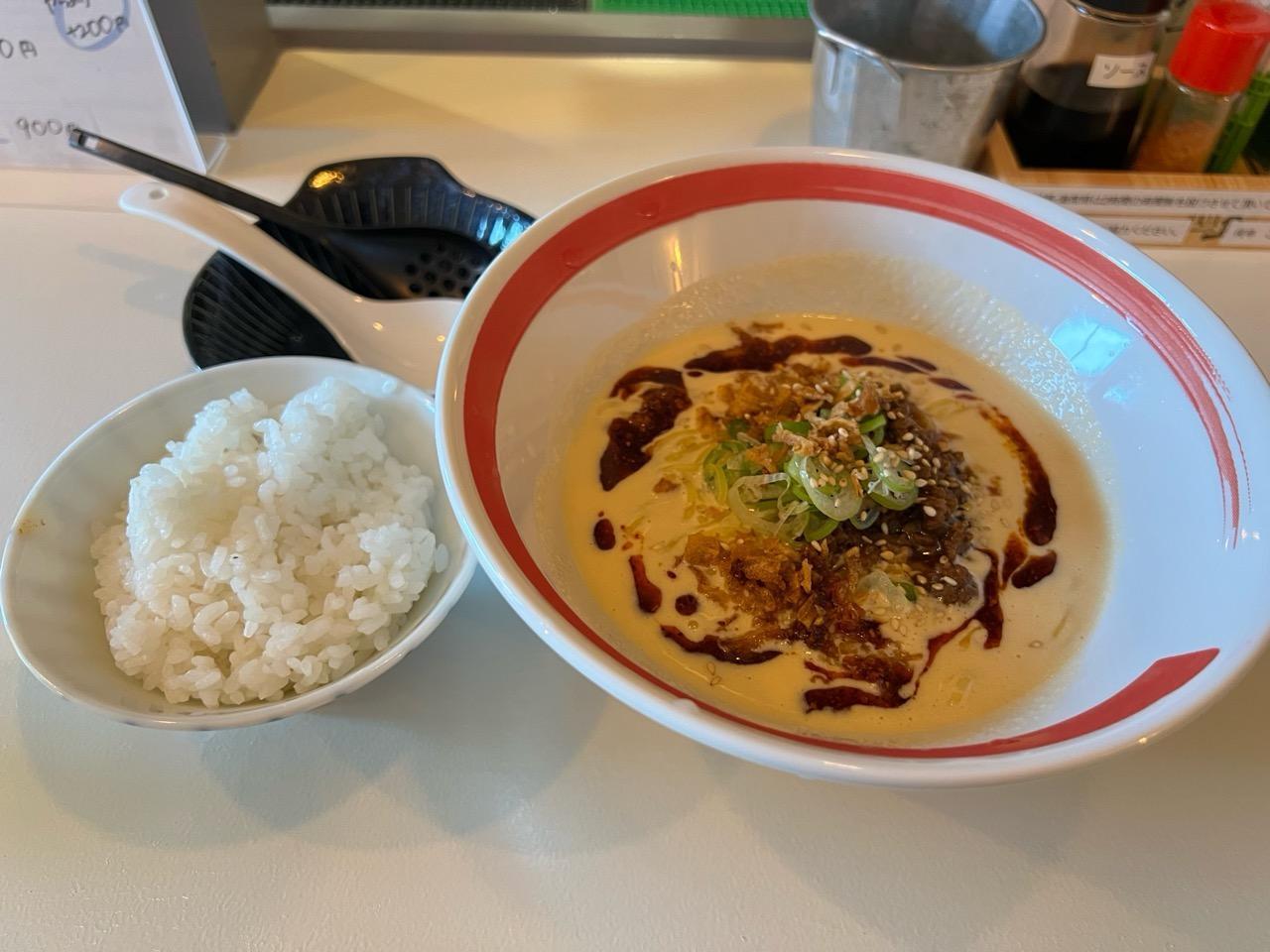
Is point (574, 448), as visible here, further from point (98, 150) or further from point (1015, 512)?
point (98, 150)

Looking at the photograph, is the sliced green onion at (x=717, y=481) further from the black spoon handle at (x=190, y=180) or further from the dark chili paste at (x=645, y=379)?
the black spoon handle at (x=190, y=180)

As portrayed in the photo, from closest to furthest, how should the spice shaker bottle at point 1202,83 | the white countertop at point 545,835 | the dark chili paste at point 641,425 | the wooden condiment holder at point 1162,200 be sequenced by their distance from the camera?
1. the white countertop at point 545,835
2. the dark chili paste at point 641,425
3. the spice shaker bottle at point 1202,83
4. the wooden condiment holder at point 1162,200

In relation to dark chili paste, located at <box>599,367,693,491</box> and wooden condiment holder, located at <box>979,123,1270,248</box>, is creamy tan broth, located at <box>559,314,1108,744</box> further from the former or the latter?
wooden condiment holder, located at <box>979,123,1270,248</box>

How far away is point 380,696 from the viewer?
35.7 inches

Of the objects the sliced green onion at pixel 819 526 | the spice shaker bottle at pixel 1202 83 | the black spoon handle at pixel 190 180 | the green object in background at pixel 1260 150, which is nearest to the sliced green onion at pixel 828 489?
the sliced green onion at pixel 819 526

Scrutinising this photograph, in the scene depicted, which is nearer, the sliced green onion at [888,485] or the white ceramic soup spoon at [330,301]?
the sliced green onion at [888,485]

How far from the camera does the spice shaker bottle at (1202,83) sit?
1.22m

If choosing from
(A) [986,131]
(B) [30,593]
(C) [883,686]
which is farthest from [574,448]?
(A) [986,131]

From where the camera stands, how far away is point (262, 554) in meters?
0.87

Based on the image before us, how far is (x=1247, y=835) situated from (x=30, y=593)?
1193mm

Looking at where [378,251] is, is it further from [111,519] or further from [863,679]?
[863,679]

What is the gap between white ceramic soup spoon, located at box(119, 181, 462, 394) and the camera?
1169 millimetres

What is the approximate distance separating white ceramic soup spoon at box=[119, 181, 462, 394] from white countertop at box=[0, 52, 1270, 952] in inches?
15.2

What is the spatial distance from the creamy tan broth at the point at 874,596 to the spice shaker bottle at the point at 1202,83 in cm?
62
